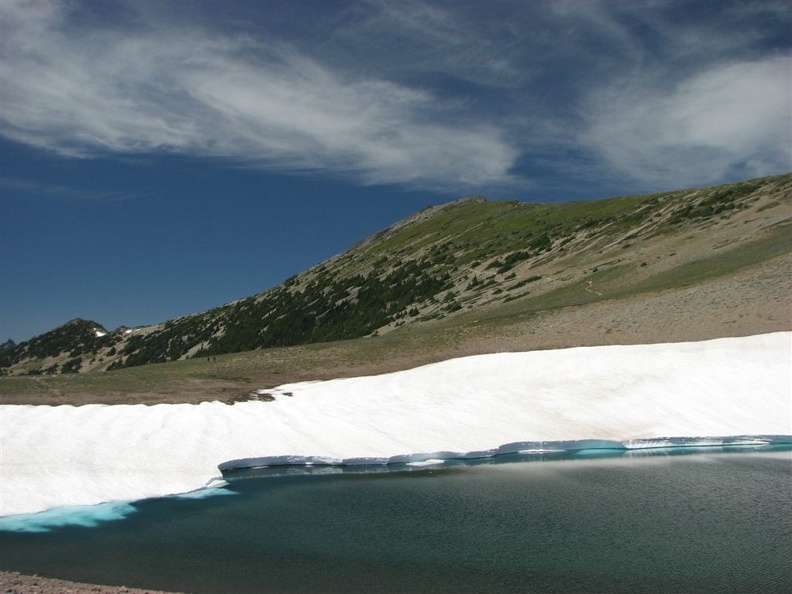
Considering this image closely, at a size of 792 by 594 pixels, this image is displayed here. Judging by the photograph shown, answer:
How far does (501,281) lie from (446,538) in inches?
2470

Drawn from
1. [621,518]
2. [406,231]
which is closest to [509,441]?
[621,518]

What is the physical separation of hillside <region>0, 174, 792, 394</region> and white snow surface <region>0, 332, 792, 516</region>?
5066mm

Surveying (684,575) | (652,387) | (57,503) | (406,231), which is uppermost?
(406,231)

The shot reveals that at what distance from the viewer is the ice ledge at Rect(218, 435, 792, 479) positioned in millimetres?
24141

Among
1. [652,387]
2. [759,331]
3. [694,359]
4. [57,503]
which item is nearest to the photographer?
[57,503]

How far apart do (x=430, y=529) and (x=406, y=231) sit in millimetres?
131620

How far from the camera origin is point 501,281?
77.6 m

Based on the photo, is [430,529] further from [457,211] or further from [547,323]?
[457,211]

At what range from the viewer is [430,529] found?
676 inches

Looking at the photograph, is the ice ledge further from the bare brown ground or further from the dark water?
the bare brown ground

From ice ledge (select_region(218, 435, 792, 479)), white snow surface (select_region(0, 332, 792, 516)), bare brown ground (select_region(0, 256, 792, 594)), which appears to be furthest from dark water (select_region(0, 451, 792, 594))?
bare brown ground (select_region(0, 256, 792, 594))

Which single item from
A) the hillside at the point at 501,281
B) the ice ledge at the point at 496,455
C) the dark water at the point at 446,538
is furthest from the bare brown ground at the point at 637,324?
the dark water at the point at 446,538

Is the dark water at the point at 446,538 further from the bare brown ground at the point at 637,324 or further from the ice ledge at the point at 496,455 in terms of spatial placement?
the bare brown ground at the point at 637,324

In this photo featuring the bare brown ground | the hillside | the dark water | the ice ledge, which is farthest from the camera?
the hillside
